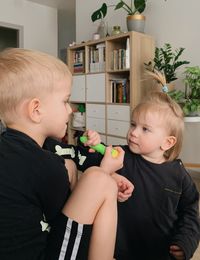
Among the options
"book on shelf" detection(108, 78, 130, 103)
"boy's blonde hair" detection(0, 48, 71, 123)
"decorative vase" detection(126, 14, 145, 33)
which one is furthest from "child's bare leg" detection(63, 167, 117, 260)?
"decorative vase" detection(126, 14, 145, 33)

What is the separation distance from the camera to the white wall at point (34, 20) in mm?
4277

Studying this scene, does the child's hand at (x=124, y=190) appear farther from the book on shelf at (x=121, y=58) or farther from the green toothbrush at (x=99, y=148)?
the book on shelf at (x=121, y=58)

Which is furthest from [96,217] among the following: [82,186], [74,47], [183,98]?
[74,47]

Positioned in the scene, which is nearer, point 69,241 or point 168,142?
point 69,241

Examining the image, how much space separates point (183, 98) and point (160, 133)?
151cm

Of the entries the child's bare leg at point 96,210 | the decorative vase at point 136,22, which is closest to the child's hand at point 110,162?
the child's bare leg at point 96,210

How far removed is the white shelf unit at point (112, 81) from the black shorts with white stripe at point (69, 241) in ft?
7.29

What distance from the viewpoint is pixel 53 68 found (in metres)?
0.73

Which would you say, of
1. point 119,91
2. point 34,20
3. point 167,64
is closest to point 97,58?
point 119,91

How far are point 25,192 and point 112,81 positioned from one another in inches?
102

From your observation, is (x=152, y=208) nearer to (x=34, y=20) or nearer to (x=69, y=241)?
(x=69, y=241)

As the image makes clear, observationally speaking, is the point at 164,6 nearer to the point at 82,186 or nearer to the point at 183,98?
the point at 183,98

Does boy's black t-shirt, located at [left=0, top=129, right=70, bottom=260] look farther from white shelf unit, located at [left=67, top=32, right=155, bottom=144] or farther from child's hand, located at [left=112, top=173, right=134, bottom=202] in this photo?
white shelf unit, located at [left=67, top=32, right=155, bottom=144]

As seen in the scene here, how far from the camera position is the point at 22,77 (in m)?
0.69
